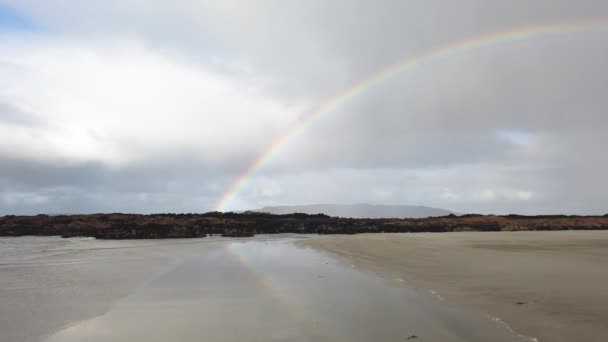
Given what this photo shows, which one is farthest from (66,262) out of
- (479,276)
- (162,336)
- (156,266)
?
(479,276)

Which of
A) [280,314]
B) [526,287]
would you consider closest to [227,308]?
[280,314]

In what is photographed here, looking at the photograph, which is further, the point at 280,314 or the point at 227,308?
the point at 227,308

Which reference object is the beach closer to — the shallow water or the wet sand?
the shallow water

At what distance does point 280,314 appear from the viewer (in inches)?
301

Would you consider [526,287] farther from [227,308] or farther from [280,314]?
[227,308]

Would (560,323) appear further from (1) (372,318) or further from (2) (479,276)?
(2) (479,276)

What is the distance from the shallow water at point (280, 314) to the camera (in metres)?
6.27

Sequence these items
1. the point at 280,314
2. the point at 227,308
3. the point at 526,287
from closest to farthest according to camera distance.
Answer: the point at 280,314 < the point at 227,308 < the point at 526,287

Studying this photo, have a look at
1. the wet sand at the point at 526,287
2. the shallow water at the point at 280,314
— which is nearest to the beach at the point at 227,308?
the shallow water at the point at 280,314

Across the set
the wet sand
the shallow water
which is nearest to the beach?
the shallow water

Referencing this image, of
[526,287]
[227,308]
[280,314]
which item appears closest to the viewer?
[280,314]

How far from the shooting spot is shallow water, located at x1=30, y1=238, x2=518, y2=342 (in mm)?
6273

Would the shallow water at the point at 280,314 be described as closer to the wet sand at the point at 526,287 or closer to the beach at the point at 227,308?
the beach at the point at 227,308

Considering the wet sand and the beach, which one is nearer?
the wet sand
